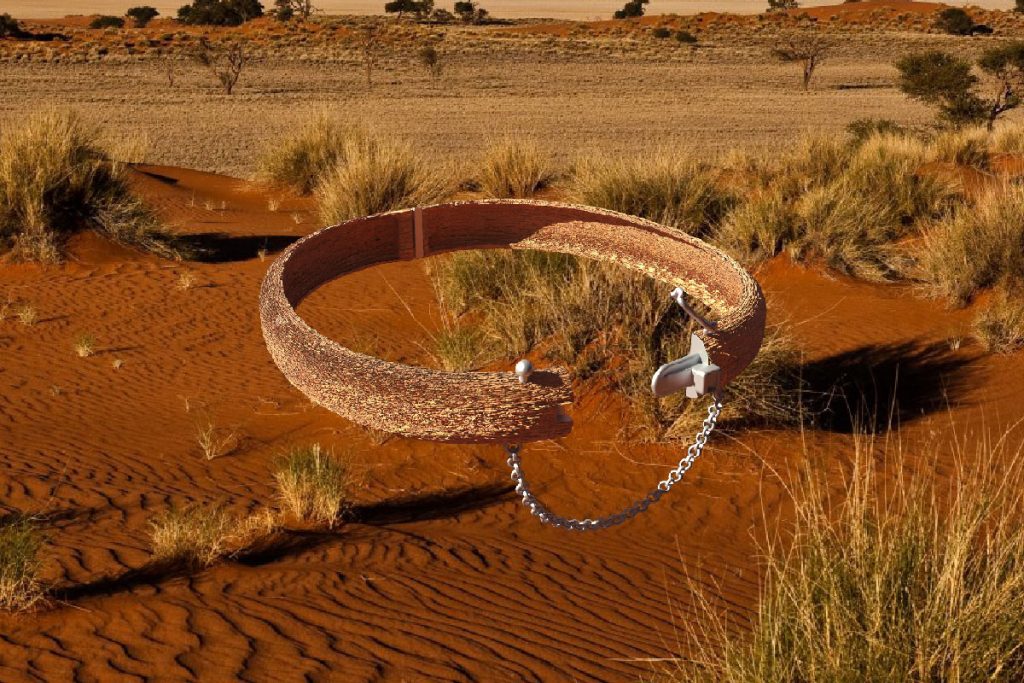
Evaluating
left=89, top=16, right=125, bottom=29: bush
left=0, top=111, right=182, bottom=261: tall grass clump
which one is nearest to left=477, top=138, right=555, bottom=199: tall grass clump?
left=0, top=111, right=182, bottom=261: tall grass clump

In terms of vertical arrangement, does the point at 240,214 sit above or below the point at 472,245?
below

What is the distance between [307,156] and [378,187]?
4.68 meters

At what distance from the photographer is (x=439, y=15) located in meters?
86.3

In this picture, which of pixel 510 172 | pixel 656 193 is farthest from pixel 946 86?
pixel 656 193

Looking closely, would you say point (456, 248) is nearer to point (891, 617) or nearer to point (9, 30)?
point (891, 617)

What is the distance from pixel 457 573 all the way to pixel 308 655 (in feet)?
4.49

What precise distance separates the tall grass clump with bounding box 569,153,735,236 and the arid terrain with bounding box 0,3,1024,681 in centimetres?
201

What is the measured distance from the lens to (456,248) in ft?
24.8

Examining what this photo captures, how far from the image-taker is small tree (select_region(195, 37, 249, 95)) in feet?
137

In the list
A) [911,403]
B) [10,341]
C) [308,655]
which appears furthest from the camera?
[10,341]

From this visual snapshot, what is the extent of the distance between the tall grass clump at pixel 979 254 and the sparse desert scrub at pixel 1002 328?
109 centimetres

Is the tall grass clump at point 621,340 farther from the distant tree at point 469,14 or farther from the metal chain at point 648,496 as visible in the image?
the distant tree at point 469,14

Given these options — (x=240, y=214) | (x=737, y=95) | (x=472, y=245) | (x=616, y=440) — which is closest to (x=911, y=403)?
(x=616, y=440)

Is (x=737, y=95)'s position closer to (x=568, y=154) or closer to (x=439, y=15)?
(x=568, y=154)
